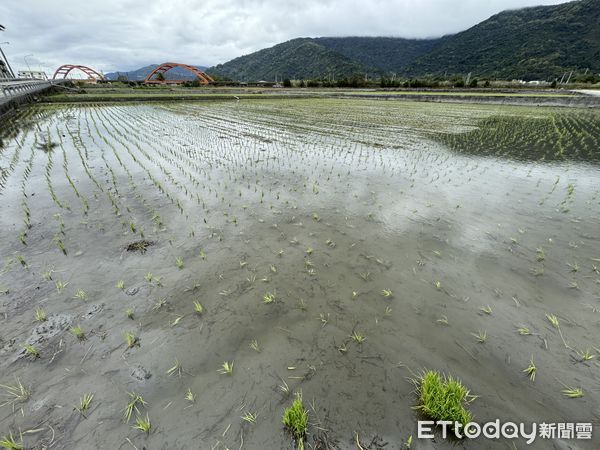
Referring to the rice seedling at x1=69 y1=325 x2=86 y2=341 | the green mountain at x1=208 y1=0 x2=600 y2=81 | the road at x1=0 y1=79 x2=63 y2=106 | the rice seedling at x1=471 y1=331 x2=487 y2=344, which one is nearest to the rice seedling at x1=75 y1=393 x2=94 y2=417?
the rice seedling at x1=69 y1=325 x2=86 y2=341

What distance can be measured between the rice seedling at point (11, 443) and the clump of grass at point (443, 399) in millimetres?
3734

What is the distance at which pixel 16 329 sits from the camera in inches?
130

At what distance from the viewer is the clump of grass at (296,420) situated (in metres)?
2.37

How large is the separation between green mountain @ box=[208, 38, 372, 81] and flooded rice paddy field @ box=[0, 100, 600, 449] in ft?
476

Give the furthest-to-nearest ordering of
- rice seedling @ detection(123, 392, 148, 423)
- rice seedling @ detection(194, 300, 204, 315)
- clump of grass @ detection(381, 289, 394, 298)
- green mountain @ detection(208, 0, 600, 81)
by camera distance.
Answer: green mountain @ detection(208, 0, 600, 81) < clump of grass @ detection(381, 289, 394, 298) < rice seedling @ detection(194, 300, 204, 315) < rice seedling @ detection(123, 392, 148, 423)

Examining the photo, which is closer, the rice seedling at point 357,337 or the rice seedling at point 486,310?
the rice seedling at point 357,337

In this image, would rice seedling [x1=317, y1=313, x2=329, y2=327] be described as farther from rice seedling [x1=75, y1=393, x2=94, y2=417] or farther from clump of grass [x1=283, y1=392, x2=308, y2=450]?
rice seedling [x1=75, y1=393, x2=94, y2=417]

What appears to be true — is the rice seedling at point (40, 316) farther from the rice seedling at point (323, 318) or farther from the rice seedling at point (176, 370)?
the rice seedling at point (323, 318)

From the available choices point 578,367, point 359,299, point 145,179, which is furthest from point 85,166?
point 578,367

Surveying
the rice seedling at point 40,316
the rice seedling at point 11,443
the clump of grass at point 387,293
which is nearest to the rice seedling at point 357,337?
the clump of grass at point 387,293

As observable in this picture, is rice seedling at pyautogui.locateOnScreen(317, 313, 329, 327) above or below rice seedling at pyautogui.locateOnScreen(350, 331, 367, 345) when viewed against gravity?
above

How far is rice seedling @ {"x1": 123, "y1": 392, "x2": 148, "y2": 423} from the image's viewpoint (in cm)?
250

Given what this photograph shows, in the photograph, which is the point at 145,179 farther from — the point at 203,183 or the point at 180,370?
the point at 180,370

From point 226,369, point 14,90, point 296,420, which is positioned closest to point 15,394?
point 226,369
